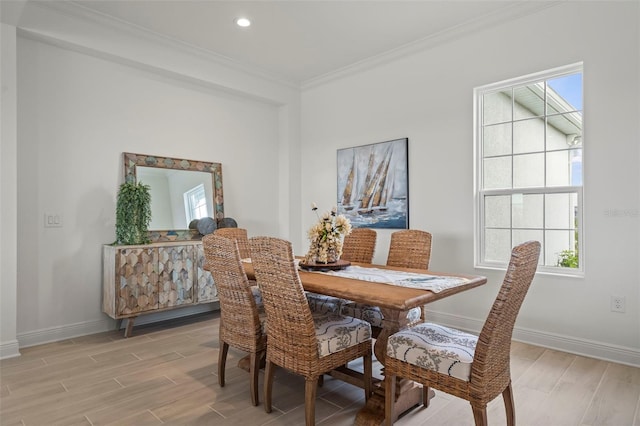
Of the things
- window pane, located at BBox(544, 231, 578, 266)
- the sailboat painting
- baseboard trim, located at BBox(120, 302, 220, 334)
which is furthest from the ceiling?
baseboard trim, located at BBox(120, 302, 220, 334)

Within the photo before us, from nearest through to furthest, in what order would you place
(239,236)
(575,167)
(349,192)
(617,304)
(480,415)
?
(480,415) < (617,304) < (575,167) < (239,236) < (349,192)

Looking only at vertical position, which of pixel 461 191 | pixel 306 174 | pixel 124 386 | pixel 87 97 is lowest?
pixel 124 386

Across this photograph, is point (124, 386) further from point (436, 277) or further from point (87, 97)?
point (87, 97)

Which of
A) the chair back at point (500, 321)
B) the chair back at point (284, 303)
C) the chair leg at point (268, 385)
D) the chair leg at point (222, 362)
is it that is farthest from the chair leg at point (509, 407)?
the chair leg at point (222, 362)

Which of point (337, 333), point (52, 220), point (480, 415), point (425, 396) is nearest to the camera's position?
point (480, 415)

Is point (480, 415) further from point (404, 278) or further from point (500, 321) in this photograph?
point (404, 278)

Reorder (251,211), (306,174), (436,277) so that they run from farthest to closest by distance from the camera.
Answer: (306,174) → (251,211) → (436,277)

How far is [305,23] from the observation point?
380 centimetres

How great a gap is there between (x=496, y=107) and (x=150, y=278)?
3727mm

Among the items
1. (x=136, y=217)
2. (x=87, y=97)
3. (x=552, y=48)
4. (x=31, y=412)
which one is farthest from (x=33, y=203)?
(x=552, y=48)

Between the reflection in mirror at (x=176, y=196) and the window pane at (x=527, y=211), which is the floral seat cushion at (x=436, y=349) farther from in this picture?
the reflection in mirror at (x=176, y=196)

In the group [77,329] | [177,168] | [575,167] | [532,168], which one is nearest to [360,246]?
[532,168]

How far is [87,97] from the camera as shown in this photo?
150 inches

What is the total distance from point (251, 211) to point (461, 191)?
265 centimetres
